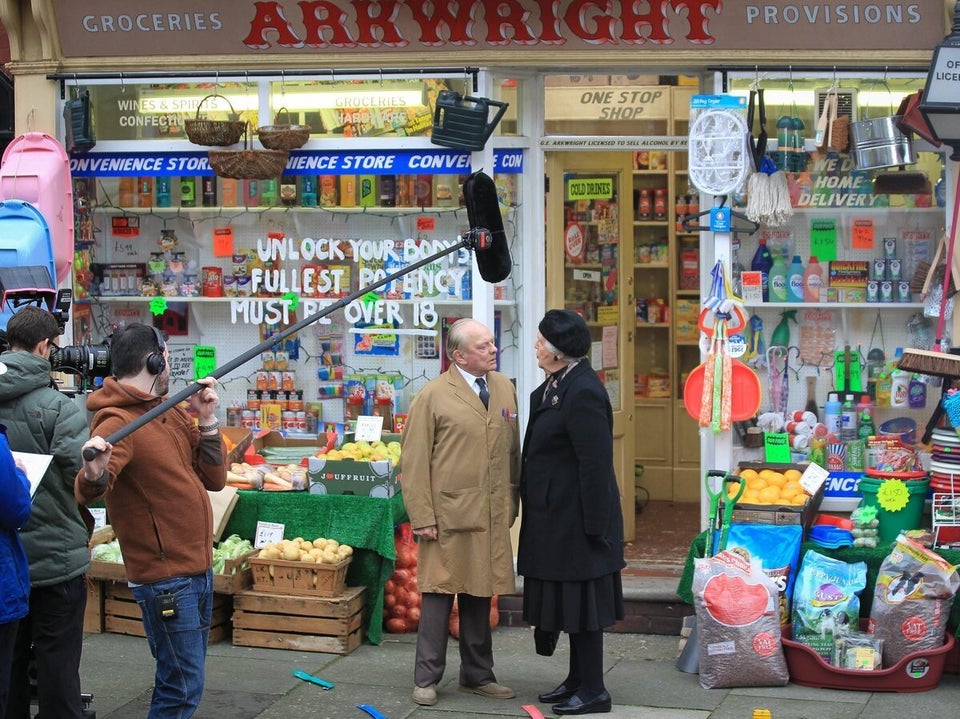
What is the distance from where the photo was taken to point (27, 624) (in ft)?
18.5

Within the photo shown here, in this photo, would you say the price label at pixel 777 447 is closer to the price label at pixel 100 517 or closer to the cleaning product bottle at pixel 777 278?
the cleaning product bottle at pixel 777 278

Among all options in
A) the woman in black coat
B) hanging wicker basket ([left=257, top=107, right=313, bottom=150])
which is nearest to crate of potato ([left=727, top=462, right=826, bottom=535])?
the woman in black coat

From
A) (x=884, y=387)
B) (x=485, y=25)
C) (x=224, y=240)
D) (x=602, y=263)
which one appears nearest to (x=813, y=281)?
(x=884, y=387)

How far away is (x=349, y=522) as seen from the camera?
24.9ft

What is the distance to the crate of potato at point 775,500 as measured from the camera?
7.00 metres

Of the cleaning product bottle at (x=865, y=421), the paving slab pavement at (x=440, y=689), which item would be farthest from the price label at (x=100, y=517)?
the cleaning product bottle at (x=865, y=421)

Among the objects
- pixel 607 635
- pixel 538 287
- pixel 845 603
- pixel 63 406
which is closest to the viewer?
pixel 63 406

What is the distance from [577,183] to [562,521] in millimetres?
3299

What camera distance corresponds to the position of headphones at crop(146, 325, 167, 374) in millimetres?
5129

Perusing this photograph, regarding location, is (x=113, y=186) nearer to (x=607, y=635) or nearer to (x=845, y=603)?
(x=607, y=635)

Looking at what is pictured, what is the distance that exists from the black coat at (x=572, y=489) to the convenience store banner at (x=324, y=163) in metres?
2.38

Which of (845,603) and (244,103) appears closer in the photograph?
(845,603)

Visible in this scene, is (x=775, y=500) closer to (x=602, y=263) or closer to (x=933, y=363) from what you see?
(x=933, y=363)

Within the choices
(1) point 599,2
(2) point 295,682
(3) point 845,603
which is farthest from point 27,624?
(1) point 599,2
